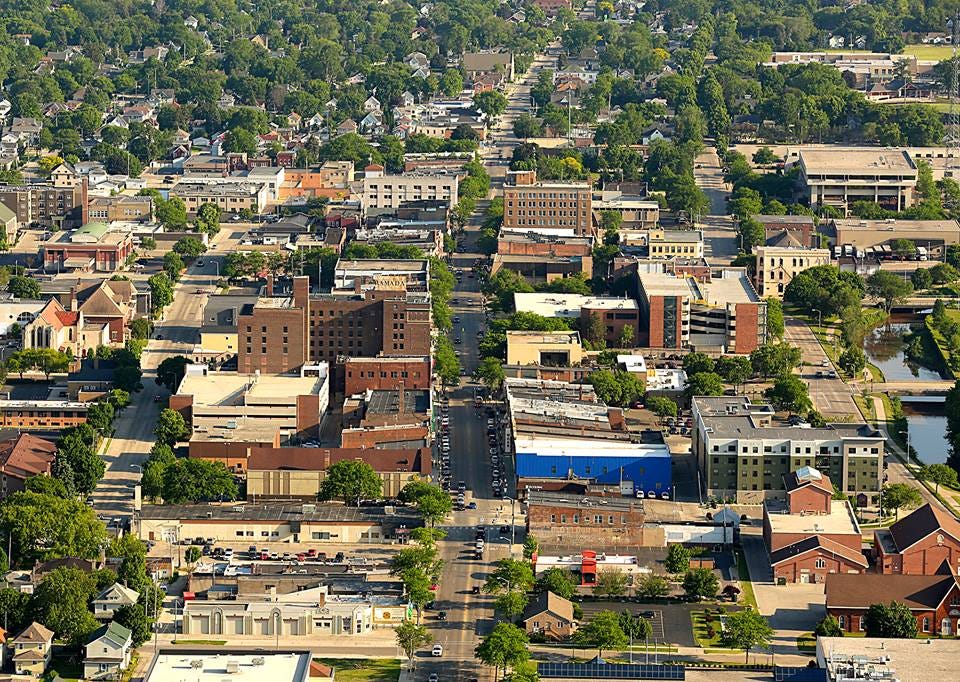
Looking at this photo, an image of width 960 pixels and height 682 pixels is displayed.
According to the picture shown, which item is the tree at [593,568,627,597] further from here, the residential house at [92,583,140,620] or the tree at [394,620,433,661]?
the residential house at [92,583,140,620]

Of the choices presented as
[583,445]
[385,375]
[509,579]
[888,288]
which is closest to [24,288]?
[385,375]

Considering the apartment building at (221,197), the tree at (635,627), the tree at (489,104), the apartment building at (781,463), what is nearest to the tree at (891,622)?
the tree at (635,627)

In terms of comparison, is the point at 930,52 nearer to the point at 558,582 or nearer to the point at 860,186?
the point at 860,186

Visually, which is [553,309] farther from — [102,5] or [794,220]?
[102,5]

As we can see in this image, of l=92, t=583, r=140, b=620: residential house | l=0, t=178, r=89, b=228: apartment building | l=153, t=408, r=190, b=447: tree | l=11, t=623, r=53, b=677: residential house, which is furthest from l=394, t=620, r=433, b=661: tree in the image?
l=0, t=178, r=89, b=228: apartment building

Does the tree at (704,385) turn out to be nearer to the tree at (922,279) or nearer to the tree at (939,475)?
the tree at (939,475)

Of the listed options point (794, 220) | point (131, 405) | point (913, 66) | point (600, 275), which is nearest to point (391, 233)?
point (600, 275)
